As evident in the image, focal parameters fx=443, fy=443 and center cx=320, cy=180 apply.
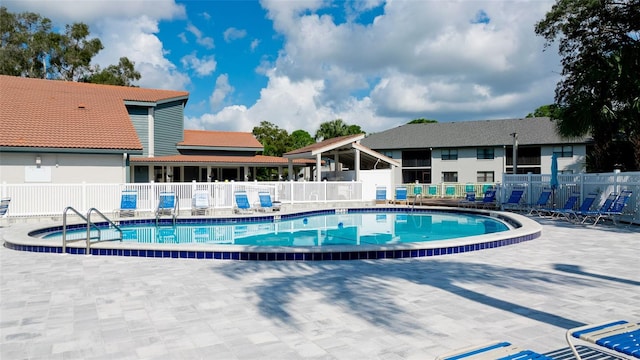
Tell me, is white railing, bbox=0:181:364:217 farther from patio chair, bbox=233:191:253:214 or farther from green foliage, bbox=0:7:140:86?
green foliage, bbox=0:7:140:86

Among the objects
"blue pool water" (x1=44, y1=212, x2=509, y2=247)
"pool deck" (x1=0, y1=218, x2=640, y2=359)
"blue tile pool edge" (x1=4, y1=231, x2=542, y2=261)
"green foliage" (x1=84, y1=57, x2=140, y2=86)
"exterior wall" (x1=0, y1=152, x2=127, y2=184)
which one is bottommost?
"blue pool water" (x1=44, y1=212, x2=509, y2=247)

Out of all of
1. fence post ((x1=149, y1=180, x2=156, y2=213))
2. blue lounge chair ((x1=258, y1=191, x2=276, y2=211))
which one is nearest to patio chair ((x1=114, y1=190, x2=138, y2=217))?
fence post ((x1=149, y1=180, x2=156, y2=213))

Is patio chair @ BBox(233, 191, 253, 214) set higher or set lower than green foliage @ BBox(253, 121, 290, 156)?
lower

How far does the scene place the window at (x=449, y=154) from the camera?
44000 mm

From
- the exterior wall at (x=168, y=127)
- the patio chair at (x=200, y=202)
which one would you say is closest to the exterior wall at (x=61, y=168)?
the patio chair at (x=200, y=202)

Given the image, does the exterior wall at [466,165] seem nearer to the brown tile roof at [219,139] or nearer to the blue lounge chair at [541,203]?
the brown tile roof at [219,139]

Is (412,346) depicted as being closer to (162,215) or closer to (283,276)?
(283,276)

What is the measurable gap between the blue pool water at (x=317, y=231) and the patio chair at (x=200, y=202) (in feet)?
4.74

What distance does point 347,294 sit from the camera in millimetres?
5758

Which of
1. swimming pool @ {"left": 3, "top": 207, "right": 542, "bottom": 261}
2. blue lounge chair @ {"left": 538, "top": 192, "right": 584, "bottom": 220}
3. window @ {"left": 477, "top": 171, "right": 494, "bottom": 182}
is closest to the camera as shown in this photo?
swimming pool @ {"left": 3, "top": 207, "right": 542, "bottom": 261}

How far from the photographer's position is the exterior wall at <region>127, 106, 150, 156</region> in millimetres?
24984

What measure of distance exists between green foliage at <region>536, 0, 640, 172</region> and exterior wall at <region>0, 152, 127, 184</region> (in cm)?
1901

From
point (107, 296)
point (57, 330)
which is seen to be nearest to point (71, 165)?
point (107, 296)

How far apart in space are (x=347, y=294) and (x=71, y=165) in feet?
52.9
